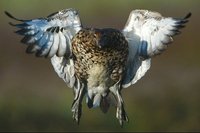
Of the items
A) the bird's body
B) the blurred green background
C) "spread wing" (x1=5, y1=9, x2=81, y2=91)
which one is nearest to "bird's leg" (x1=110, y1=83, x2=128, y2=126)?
the bird's body

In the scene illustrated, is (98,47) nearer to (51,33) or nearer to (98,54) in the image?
(98,54)

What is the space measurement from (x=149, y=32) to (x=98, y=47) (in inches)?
14.6

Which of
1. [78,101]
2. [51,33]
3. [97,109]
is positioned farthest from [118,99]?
[97,109]

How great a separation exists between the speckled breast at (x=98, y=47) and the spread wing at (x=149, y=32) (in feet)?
0.37

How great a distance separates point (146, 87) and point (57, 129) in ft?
4.38

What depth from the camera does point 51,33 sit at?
8070 mm

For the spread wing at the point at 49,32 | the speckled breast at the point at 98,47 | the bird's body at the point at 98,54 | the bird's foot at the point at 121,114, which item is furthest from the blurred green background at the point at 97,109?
the spread wing at the point at 49,32

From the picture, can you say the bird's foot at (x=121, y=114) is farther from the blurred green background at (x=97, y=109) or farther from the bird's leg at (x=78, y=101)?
the blurred green background at (x=97, y=109)

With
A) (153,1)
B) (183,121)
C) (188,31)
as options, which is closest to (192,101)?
(183,121)

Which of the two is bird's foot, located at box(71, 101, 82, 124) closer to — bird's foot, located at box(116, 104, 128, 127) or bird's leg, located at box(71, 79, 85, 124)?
bird's leg, located at box(71, 79, 85, 124)

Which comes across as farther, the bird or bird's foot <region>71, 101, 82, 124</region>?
bird's foot <region>71, 101, 82, 124</region>

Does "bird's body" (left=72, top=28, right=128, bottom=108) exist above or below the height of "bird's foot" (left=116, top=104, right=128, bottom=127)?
above

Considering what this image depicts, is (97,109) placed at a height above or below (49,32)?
below

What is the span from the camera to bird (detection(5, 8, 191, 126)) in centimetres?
804
